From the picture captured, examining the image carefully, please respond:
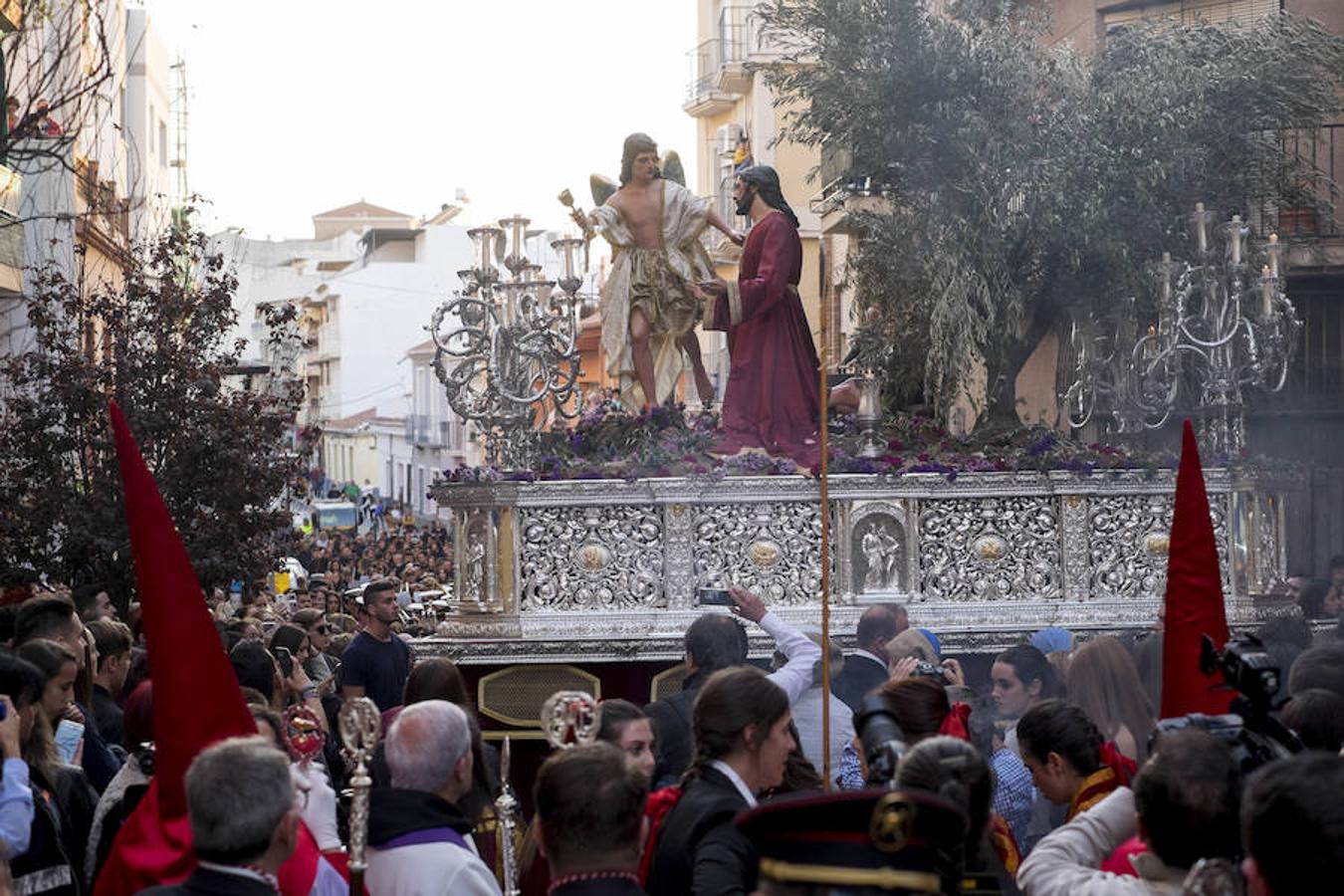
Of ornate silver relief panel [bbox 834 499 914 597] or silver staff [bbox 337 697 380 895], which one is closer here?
silver staff [bbox 337 697 380 895]

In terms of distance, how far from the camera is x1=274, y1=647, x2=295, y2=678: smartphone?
908 centimetres

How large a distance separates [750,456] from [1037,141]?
8.57 meters

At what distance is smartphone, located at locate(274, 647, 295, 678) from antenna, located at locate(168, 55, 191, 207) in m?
34.2

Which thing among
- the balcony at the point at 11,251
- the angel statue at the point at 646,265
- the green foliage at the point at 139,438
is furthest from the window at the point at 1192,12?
the balcony at the point at 11,251

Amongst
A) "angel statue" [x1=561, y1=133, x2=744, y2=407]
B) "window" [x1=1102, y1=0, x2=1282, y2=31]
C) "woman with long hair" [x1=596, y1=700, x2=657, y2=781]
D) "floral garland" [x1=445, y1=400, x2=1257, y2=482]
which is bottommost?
"woman with long hair" [x1=596, y1=700, x2=657, y2=781]

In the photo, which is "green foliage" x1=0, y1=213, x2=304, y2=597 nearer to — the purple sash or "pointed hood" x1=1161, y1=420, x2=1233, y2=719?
the purple sash

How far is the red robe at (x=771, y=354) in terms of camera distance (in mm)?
13406

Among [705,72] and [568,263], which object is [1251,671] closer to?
[568,263]

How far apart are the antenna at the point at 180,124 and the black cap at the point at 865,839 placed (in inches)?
1570

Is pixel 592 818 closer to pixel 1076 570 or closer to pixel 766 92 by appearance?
pixel 1076 570

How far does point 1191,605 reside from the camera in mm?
5500

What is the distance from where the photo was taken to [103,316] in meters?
16.5

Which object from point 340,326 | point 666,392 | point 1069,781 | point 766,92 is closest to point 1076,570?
Answer: point 666,392

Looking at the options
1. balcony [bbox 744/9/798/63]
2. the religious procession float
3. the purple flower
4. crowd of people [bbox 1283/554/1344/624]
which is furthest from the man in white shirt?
balcony [bbox 744/9/798/63]
